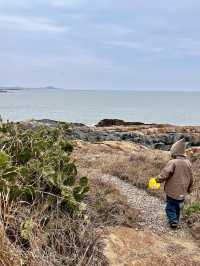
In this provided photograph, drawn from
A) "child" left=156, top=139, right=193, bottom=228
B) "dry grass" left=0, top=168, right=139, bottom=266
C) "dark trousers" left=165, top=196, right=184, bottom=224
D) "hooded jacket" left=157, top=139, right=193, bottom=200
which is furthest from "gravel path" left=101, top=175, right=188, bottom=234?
"dry grass" left=0, top=168, right=139, bottom=266

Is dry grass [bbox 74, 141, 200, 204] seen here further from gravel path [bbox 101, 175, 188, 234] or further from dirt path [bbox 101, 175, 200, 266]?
dirt path [bbox 101, 175, 200, 266]

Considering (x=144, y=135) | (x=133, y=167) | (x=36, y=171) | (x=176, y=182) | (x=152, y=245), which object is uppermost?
(x=36, y=171)

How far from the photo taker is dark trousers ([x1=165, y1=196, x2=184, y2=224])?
8117mm

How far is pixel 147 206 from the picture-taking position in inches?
363

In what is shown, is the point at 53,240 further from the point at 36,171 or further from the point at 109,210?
the point at 109,210

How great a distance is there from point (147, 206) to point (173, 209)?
104 centimetres

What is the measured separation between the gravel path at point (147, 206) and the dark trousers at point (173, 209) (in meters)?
0.16

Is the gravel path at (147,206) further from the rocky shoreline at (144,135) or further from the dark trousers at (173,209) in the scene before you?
the rocky shoreline at (144,135)

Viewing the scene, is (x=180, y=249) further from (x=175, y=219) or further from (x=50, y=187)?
(x=50, y=187)

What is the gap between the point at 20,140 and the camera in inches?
276

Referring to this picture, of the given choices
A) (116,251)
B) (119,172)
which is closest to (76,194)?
(116,251)

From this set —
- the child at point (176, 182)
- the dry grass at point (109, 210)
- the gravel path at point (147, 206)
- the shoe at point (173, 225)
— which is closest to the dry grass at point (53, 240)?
the dry grass at point (109, 210)

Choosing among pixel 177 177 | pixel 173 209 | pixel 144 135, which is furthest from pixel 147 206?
pixel 144 135

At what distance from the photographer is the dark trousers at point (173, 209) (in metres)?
8.12
